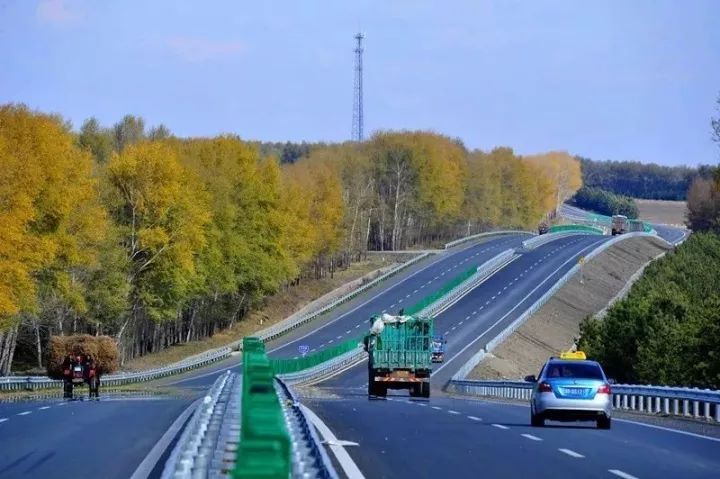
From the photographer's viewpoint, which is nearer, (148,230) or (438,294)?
(148,230)

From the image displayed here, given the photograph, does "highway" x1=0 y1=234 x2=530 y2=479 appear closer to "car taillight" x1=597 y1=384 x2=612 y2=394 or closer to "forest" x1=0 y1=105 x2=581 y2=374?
"car taillight" x1=597 y1=384 x2=612 y2=394

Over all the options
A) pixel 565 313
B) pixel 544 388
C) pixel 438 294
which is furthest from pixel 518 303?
pixel 544 388

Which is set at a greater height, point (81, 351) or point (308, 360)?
point (81, 351)

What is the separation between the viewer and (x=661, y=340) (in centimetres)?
5706

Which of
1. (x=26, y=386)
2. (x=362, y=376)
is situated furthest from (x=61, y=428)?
(x=362, y=376)

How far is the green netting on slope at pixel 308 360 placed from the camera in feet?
249

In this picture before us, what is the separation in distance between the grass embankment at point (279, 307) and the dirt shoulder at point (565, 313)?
2159 cm

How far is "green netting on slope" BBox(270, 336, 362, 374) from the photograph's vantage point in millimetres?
75938

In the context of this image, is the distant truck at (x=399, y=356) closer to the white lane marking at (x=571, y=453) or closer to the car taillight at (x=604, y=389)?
the car taillight at (x=604, y=389)

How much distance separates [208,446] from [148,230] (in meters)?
73.3

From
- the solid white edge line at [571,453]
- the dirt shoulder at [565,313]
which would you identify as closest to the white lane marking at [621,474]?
the solid white edge line at [571,453]

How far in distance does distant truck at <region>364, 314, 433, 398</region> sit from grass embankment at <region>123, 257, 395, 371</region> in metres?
36.9

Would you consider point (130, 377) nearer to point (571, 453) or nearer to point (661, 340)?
point (661, 340)

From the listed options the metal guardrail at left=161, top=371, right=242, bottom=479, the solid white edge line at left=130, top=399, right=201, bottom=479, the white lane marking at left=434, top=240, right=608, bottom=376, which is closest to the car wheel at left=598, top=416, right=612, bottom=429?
the metal guardrail at left=161, top=371, right=242, bottom=479
